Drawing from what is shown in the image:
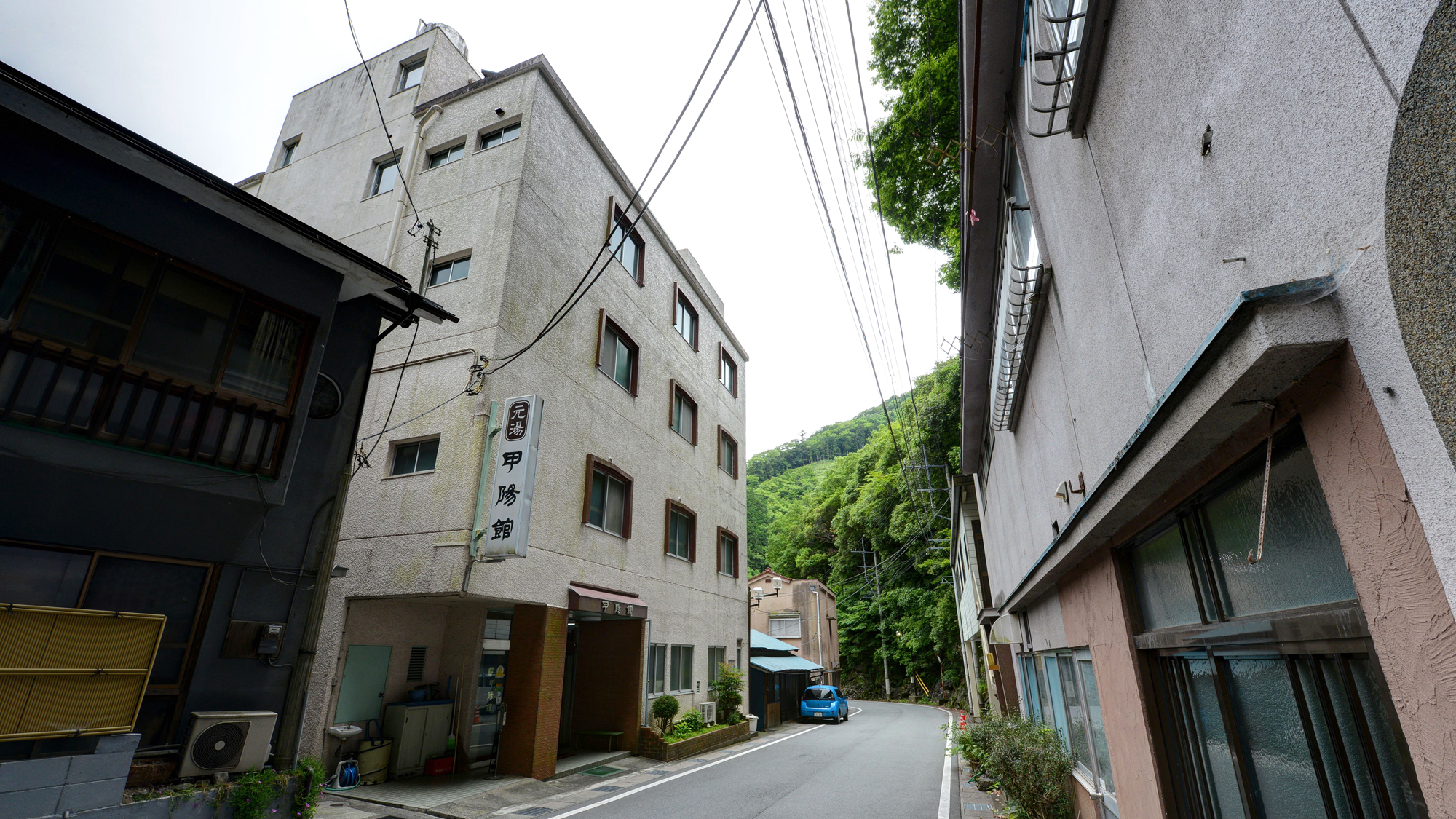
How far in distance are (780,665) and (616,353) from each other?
1461 cm

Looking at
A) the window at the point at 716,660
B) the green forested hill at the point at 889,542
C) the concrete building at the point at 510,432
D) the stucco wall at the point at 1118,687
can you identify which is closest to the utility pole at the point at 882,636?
the green forested hill at the point at 889,542

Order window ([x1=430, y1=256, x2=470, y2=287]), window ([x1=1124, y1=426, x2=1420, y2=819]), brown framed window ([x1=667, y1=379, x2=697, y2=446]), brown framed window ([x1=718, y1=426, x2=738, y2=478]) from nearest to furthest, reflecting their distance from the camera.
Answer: window ([x1=1124, y1=426, x2=1420, y2=819]), window ([x1=430, y1=256, x2=470, y2=287]), brown framed window ([x1=667, y1=379, x2=697, y2=446]), brown framed window ([x1=718, y1=426, x2=738, y2=478])

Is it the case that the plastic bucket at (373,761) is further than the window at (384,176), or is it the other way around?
the window at (384,176)

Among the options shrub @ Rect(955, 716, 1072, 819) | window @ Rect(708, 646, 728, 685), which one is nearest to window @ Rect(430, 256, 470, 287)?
shrub @ Rect(955, 716, 1072, 819)

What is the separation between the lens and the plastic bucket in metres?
10.0

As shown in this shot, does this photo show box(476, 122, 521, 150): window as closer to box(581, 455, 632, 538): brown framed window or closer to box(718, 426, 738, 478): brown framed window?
box(581, 455, 632, 538): brown framed window

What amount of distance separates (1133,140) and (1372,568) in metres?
1.86

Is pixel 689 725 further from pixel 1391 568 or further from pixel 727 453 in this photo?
pixel 1391 568

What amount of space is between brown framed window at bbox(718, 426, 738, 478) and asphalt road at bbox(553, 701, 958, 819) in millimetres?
8707

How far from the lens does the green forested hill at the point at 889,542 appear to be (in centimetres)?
2756

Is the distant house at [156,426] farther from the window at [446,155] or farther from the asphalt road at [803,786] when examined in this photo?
the window at [446,155]

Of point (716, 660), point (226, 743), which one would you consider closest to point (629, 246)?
point (716, 660)

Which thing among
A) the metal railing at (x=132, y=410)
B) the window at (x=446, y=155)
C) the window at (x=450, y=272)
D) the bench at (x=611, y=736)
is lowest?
the bench at (x=611, y=736)

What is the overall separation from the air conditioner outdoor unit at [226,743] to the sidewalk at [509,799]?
108 inches
